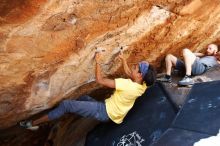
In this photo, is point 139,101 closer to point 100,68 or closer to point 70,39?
point 100,68

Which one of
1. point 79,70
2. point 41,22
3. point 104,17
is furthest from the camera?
point 79,70

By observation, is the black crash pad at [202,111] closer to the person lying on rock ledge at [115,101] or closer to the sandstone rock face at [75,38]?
the person lying on rock ledge at [115,101]

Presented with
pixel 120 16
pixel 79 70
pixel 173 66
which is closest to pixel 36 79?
pixel 79 70

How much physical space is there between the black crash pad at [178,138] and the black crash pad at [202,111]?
0.18 feet

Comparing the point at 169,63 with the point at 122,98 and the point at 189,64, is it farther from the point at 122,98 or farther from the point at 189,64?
the point at 122,98

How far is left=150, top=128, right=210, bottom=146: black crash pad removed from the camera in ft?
10.5

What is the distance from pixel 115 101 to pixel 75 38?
42.8 inches

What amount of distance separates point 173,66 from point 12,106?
79.5 inches

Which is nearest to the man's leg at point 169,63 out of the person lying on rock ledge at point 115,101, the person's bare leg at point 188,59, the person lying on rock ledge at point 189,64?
the person lying on rock ledge at point 189,64

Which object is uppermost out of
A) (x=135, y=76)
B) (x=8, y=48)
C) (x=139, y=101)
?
(x=8, y=48)

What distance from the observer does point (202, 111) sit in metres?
3.51

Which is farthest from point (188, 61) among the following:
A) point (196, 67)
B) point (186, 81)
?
point (186, 81)

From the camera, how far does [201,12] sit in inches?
158

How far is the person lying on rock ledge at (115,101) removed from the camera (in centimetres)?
393
